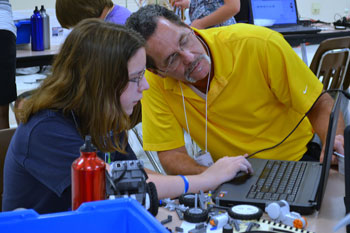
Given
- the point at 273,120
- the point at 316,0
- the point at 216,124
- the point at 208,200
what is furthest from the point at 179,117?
the point at 316,0

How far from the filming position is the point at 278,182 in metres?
1.38

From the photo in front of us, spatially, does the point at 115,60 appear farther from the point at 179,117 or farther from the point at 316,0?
the point at 316,0

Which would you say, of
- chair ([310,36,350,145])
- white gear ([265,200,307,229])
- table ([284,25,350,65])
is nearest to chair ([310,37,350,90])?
chair ([310,36,350,145])

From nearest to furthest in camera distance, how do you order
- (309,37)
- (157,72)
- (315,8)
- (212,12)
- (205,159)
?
1. (205,159)
2. (157,72)
3. (212,12)
4. (309,37)
5. (315,8)

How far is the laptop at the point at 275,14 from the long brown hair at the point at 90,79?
10.00 feet

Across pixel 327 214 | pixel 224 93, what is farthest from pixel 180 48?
pixel 327 214

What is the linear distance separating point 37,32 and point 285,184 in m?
2.58

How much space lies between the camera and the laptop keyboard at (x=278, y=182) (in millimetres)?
1287

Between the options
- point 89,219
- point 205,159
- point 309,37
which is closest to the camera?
point 89,219

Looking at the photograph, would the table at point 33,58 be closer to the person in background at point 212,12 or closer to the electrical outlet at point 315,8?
the person in background at point 212,12

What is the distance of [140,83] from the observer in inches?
55.6

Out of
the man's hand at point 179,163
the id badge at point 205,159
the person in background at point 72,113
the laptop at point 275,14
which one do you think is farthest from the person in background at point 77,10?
the laptop at point 275,14

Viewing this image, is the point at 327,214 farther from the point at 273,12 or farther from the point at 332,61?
the point at 273,12

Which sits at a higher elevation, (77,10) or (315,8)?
(77,10)
